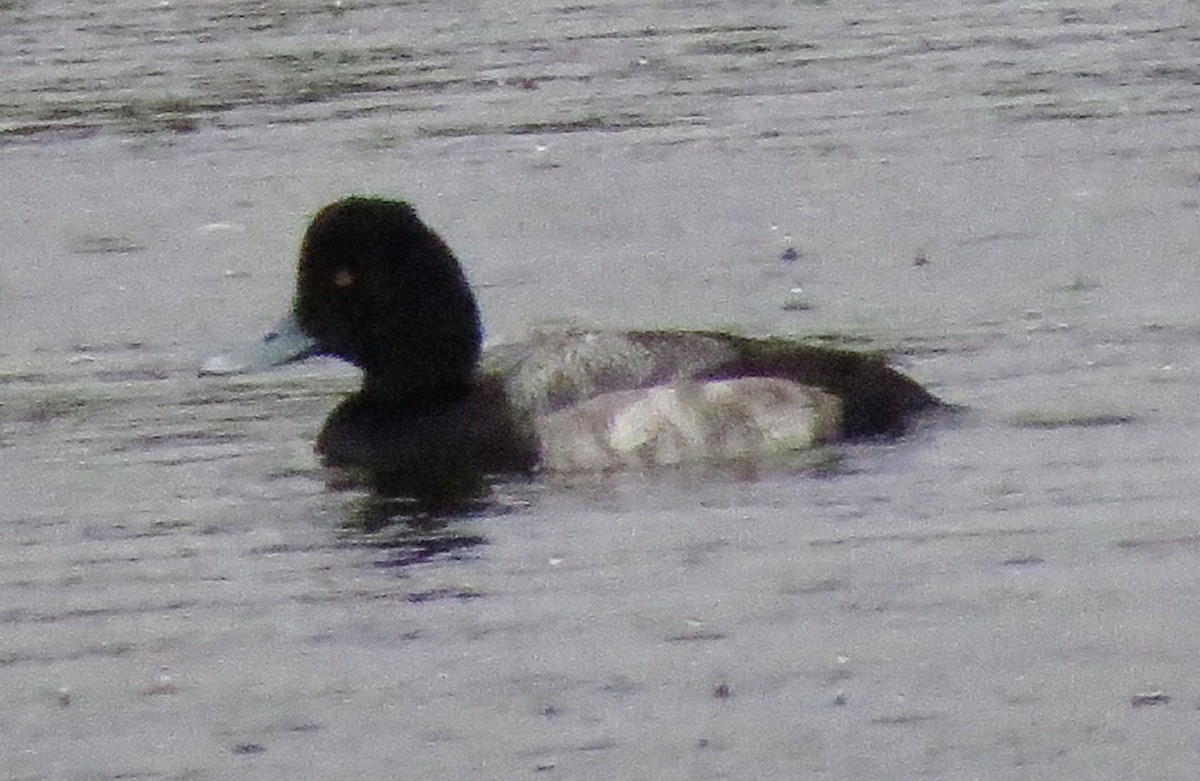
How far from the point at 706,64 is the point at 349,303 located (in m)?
5.88

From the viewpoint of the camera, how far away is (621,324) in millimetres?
13625

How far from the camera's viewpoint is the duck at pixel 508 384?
39.3 feet

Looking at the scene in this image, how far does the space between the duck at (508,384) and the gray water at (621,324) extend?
0.77 feet

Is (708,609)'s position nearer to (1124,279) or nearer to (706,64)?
(1124,279)

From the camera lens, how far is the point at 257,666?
32.3 ft

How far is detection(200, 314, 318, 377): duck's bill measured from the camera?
12477 millimetres

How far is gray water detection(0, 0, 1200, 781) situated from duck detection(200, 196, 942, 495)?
23cm

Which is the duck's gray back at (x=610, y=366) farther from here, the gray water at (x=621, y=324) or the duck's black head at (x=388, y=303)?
the gray water at (x=621, y=324)

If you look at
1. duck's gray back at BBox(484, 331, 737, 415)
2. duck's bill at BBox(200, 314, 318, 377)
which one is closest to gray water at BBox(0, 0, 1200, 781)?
duck's bill at BBox(200, 314, 318, 377)

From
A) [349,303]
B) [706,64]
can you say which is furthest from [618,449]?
[706,64]

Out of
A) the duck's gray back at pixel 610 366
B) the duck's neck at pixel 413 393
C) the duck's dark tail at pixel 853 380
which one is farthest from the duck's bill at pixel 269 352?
the duck's dark tail at pixel 853 380

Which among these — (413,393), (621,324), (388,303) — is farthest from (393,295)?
(621,324)

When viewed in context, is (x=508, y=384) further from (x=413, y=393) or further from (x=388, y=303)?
(x=388, y=303)

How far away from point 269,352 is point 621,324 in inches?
68.3
